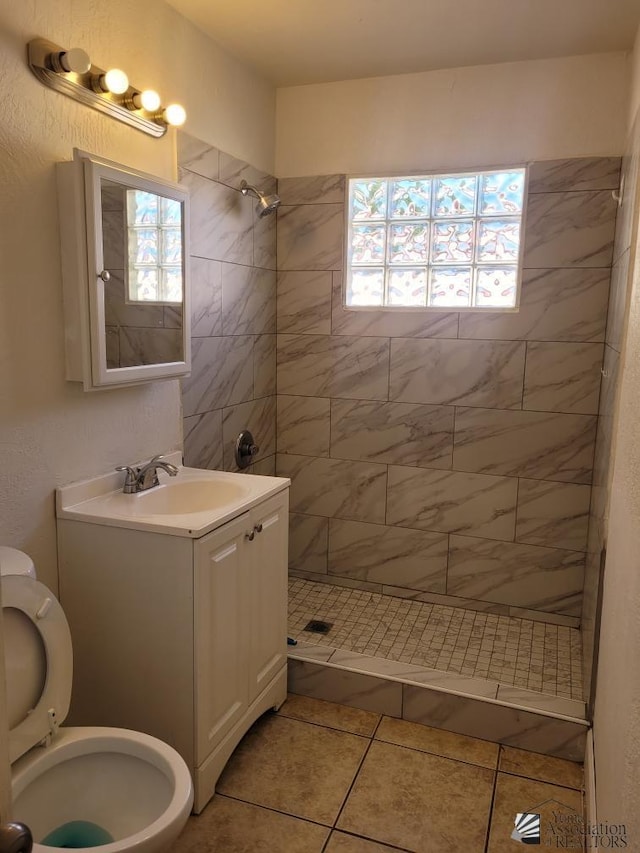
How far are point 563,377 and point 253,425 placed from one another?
1459mm

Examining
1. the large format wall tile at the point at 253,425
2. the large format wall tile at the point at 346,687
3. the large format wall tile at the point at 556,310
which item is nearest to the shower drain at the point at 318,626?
the large format wall tile at the point at 346,687

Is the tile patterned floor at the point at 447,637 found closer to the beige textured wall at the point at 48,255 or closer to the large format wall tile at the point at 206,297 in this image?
the beige textured wall at the point at 48,255

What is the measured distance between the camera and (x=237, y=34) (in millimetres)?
2574

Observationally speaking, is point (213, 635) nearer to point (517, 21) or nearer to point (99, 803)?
point (99, 803)

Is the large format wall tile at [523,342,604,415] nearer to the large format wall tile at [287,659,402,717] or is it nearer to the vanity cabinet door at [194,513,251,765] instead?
the large format wall tile at [287,659,402,717]

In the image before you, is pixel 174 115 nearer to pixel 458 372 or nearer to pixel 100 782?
pixel 458 372

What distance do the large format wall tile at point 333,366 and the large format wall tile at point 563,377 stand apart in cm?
69

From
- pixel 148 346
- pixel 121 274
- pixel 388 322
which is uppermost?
pixel 121 274

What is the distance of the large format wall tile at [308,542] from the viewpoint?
3.41 m

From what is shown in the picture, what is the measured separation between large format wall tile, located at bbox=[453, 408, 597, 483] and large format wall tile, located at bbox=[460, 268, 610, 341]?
0.36m

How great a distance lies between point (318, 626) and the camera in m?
2.91

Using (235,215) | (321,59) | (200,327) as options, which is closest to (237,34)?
(321,59)

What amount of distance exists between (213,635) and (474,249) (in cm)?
208

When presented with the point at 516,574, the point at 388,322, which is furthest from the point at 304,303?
the point at 516,574
